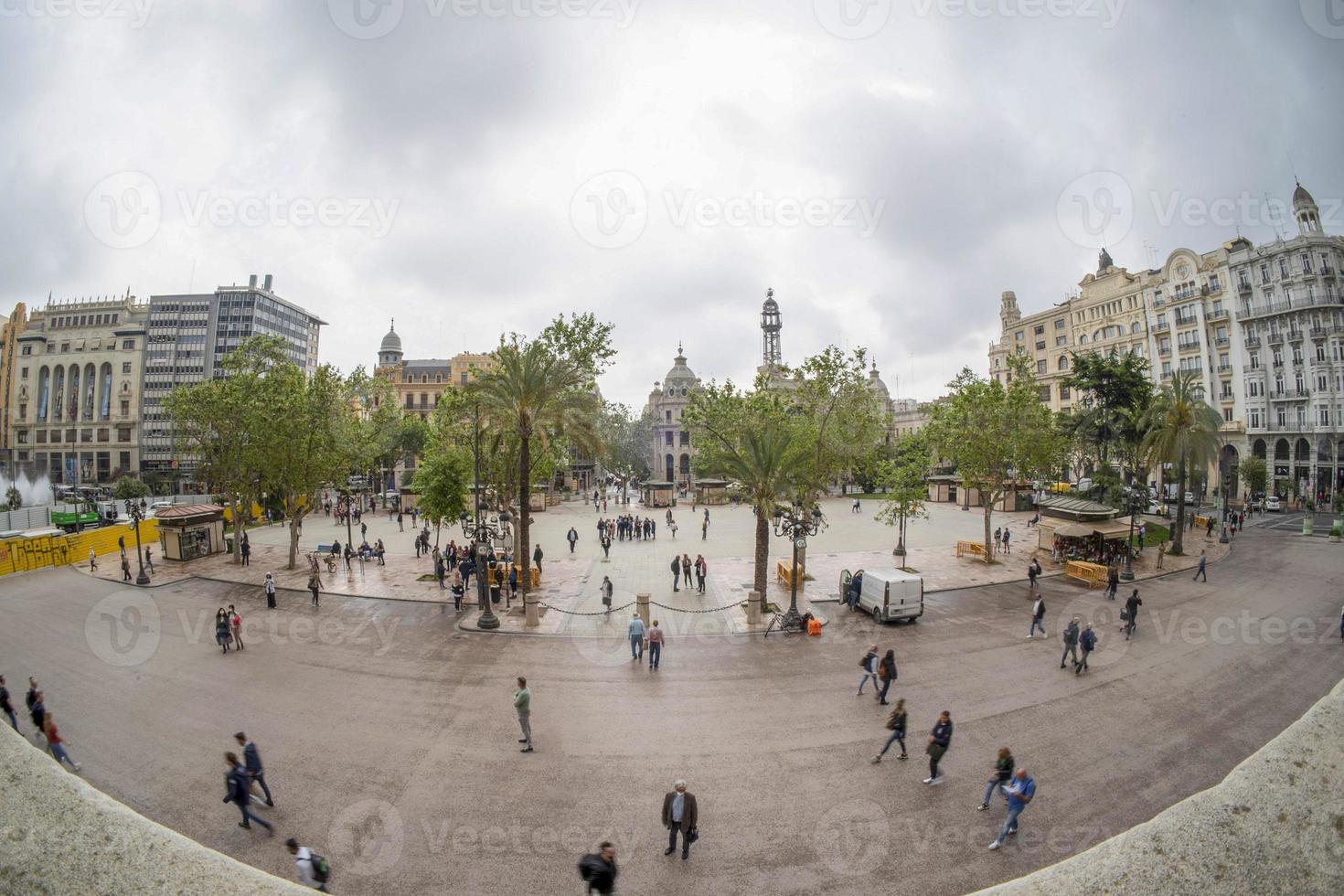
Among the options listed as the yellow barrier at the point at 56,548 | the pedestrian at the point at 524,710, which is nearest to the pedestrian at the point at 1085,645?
the pedestrian at the point at 524,710

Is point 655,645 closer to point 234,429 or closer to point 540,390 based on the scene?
point 540,390

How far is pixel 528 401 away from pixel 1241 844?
19810mm

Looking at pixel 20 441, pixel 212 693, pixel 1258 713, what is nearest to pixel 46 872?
pixel 212 693

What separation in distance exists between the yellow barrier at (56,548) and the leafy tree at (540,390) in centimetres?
2488

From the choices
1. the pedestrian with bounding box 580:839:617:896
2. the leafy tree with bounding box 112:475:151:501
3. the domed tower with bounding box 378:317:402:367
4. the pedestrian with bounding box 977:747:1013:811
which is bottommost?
the pedestrian with bounding box 977:747:1013:811

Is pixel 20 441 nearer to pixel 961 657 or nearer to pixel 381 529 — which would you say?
pixel 381 529

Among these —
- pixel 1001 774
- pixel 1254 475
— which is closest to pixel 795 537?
pixel 1001 774

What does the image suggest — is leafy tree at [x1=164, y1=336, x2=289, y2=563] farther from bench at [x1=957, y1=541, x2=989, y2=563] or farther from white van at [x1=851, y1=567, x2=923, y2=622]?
bench at [x1=957, y1=541, x2=989, y2=563]

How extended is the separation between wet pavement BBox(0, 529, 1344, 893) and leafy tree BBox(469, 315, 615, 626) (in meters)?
5.84

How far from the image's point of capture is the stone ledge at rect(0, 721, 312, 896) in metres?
3.45

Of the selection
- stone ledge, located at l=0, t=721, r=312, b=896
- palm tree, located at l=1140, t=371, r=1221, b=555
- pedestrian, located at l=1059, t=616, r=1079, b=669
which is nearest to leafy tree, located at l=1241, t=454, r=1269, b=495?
palm tree, located at l=1140, t=371, r=1221, b=555

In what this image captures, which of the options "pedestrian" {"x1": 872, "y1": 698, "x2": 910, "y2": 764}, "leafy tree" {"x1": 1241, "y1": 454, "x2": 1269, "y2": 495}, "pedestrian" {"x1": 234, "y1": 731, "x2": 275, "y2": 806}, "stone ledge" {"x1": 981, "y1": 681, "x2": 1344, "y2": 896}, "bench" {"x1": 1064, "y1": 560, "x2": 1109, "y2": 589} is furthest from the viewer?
"leafy tree" {"x1": 1241, "y1": 454, "x2": 1269, "y2": 495}

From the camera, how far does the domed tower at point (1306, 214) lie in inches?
1992

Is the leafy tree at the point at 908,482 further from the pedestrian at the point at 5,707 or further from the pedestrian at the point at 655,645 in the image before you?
the pedestrian at the point at 5,707
